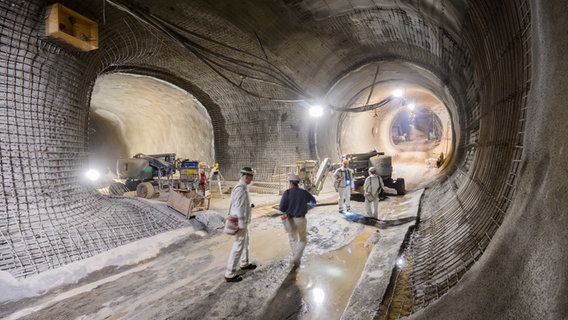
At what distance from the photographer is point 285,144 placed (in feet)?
38.1

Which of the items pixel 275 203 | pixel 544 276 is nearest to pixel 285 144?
pixel 275 203

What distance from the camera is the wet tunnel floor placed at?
347cm

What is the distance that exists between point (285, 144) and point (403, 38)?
565 cm

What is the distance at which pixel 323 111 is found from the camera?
11.4 meters

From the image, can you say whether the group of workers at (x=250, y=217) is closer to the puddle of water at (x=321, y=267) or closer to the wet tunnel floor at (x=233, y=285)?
the wet tunnel floor at (x=233, y=285)

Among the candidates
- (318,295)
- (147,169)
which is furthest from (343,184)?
(147,169)

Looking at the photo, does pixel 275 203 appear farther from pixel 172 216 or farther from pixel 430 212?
pixel 430 212

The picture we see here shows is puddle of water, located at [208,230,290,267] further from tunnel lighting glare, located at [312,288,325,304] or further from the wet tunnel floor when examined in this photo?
tunnel lighting glare, located at [312,288,325,304]

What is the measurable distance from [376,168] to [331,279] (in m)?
7.59

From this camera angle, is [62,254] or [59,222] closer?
[62,254]

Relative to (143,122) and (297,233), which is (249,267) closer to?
(297,233)

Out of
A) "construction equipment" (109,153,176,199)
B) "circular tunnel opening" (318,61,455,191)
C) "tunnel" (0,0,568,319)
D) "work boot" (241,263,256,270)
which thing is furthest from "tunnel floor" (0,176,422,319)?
"construction equipment" (109,153,176,199)

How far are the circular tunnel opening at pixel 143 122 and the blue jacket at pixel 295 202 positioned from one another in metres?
7.74

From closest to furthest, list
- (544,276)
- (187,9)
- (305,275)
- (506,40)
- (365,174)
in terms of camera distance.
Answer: (544,276), (506,40), (305,275), (187,9), (365,174)
